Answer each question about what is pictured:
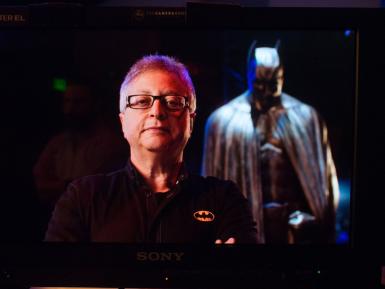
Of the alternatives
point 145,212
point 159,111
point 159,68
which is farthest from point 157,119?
point 145,212

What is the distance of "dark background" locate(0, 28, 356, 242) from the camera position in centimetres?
131

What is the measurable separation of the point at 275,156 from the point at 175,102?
0.29m

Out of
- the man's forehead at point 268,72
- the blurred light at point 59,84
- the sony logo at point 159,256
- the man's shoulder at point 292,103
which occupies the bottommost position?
the sony logo at point 159,256

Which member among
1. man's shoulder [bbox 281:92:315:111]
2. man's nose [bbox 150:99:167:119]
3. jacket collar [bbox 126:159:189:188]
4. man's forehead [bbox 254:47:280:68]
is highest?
man's forehead [bbox 254:47:280:68]

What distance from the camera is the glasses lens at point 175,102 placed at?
4.32 ft

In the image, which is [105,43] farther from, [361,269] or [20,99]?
[361,269]

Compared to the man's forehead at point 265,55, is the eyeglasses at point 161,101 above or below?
below

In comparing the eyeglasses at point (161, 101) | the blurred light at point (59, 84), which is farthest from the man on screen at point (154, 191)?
the blurred light at point (59, 84)

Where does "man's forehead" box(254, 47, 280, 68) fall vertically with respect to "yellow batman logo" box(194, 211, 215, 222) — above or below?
above

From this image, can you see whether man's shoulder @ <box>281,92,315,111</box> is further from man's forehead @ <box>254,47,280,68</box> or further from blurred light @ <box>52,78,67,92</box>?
blurred light @ <box>52,78,67,92</box>

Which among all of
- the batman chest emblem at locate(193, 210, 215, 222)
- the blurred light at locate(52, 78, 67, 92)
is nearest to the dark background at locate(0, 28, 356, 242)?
the blurred light at locate(52, 78, 67, 92)

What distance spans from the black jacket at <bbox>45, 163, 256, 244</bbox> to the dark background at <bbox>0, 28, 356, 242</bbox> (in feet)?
0.27

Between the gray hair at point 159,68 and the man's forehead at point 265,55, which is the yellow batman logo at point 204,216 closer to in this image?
the gray hair at point 159,68

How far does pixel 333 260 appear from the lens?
51.9 inches
